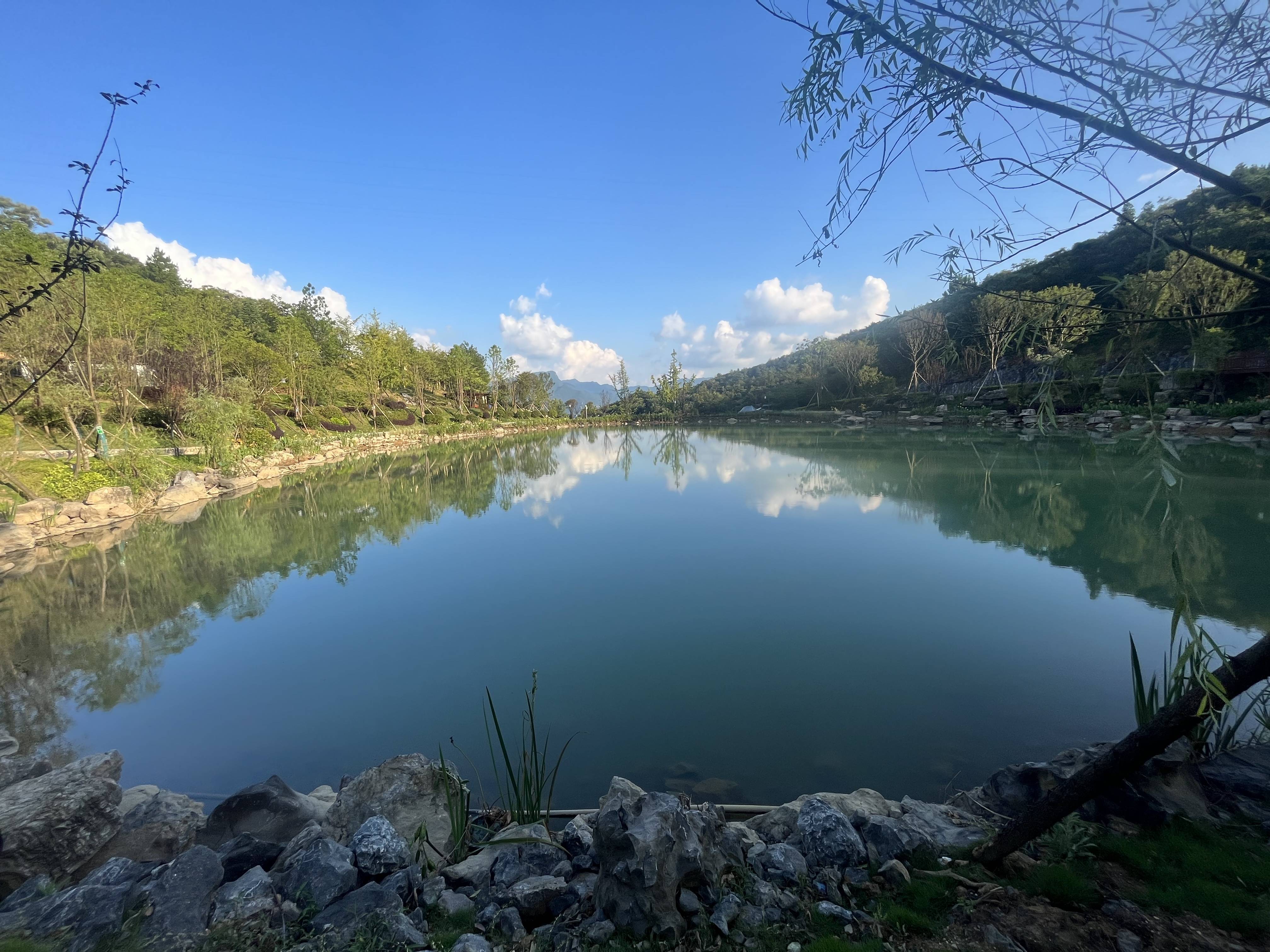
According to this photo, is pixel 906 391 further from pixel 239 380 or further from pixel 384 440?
pixel 239 380

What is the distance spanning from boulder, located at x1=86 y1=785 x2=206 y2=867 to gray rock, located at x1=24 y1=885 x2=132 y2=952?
646mm

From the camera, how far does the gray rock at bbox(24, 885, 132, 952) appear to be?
Answer: 72.3 inches

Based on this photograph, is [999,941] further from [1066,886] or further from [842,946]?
[842,946]

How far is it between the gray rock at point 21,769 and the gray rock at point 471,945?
321cm

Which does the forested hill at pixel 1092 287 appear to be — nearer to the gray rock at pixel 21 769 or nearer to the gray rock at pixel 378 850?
the gray rock at pixel 378 850

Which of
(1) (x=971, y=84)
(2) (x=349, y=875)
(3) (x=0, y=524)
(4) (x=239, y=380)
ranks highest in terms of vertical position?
(4) (x=239, y=380)

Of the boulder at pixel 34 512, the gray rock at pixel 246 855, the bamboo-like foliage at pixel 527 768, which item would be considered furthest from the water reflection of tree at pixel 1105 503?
the boulder at pixel 34 512

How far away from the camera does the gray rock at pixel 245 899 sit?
201 cm

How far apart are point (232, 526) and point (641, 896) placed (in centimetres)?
1188

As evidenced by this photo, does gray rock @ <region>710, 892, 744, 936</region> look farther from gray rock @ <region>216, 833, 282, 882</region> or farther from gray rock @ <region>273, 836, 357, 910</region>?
gray rock @ <region>216, 833, 282, 882</region>

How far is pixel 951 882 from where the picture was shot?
6.77 ft

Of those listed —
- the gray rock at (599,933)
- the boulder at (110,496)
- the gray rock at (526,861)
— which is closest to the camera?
the gray rock at (599,933)

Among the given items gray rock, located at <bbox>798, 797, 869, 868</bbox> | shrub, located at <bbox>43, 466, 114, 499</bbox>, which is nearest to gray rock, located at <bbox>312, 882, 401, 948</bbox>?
gray rock, located at <bbox>798, 797, 869, 868</bbox>

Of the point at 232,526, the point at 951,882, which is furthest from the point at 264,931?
the point at 232,526
